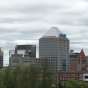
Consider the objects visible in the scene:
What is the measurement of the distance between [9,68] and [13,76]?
9.08 ft

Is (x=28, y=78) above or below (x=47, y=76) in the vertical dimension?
below

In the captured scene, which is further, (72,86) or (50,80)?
(72,86)

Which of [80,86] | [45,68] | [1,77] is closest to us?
[45,68]

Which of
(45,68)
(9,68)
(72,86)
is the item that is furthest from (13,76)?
(72,86)

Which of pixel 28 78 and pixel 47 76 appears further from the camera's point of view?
pixel 28 78

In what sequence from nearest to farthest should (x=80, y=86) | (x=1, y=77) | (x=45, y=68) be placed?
(x=45, y=68) → (x=1, y=77) → (x=80, y=86)

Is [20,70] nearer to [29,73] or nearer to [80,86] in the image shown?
[29,73]

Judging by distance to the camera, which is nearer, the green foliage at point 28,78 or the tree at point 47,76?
the tree at point 47,76

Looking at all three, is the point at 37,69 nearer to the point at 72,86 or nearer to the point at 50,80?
the point at 50,80

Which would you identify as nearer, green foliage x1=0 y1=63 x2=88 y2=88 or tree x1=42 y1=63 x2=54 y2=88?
tree x1=42 y1=63 x2=54 y2=88

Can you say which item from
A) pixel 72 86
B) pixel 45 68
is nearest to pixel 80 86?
pixel 72 86

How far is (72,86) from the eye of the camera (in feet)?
565

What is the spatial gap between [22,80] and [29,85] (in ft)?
8.31

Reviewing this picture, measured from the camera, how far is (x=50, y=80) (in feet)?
420
